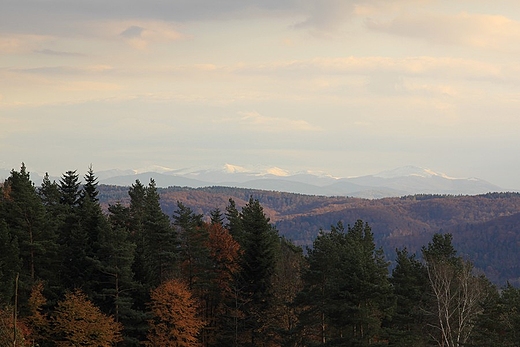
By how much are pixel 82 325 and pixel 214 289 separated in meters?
16.1

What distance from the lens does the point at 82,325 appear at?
5312 centimetres

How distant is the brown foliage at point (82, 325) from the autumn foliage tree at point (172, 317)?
464cm

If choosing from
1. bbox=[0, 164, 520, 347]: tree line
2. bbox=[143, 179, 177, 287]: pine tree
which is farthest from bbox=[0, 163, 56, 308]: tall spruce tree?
bbox=[143, 179, 177, 287]: pine tree

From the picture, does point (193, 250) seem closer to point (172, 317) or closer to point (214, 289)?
point (214, 289)

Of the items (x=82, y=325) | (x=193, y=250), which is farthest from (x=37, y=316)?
(x=193, y=250)

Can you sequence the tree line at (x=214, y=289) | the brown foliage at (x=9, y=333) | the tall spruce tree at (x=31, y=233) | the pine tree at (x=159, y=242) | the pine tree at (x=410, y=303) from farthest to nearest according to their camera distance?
the pine tree at (x=159, y=242) < the tall spruce tree at (x=31, y=233) < the pine tree at (x=410, y=303) < the tree line at (x=214, y=289) < the brown foliage at (x=9, y=333)

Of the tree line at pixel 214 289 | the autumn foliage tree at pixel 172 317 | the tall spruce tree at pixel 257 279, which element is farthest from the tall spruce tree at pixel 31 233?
the tall spruce tree at pixel 257 279

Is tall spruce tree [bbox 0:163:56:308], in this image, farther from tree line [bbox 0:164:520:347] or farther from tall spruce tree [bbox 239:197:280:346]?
tall spruce tree [bbox 239:197:280:346]

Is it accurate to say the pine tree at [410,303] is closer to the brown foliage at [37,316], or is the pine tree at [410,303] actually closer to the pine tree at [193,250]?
the pine tree at [193,250]

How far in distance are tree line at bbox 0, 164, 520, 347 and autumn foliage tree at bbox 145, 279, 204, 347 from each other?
0.11 meters

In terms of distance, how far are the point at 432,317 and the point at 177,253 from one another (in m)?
24.6

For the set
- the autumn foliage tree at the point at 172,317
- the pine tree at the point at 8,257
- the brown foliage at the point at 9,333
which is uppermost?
the pine tree at the point at 8,257

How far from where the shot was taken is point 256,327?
62625 millimetres

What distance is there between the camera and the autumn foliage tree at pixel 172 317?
5753 centimetres
